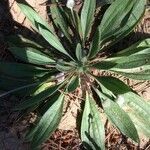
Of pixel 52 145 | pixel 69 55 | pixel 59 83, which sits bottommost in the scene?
pixel 52 145

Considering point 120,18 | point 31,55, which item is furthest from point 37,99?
point 120,18

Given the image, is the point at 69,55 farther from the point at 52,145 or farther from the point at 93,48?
the point at 52,145

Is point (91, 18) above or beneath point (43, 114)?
above

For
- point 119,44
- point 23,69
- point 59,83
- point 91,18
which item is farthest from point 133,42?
point 23,69

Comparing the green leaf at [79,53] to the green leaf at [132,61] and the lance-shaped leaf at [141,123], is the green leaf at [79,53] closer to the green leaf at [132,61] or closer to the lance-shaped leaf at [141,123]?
the green leaf at [132,61]

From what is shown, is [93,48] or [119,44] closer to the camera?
[93,48]

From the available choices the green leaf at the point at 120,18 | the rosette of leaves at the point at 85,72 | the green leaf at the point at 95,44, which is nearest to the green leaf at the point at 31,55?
the rosette of leaves at the point at 85,72
